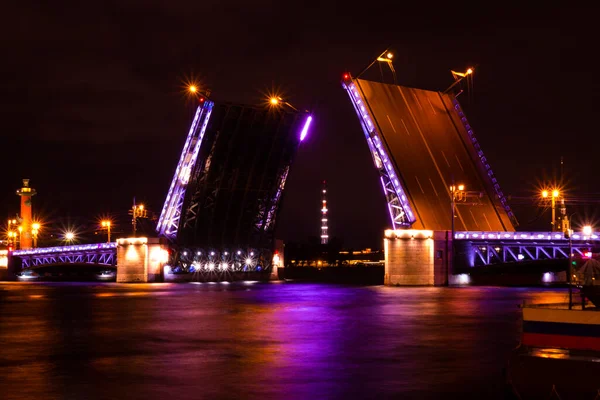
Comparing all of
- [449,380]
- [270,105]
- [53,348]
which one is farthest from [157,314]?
[270,105]

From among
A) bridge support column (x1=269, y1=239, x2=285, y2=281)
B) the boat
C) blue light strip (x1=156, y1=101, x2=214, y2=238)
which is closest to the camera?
the boat

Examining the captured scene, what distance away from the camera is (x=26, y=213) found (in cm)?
12300

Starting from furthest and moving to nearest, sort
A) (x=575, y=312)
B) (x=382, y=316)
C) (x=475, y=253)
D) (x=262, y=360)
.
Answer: (x=475, y=253)
(x=382, y=316)
(x=262, y=360)
(x=575, y=312)

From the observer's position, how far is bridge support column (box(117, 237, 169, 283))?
69875 millimetres

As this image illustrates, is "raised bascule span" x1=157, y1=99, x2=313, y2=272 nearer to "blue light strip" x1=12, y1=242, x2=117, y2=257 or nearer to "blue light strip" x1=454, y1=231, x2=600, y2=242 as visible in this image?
"blue light strip" x1=12, y1=242, x2=117, y2=257

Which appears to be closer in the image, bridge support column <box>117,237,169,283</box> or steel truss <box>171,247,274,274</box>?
bridge support column <box>117,237,169,283</box>

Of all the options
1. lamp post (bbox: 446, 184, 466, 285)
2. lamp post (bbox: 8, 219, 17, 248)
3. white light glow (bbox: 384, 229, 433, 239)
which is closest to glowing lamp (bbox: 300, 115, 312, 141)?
white light glow (bbox: 384, 229, 433, 239)

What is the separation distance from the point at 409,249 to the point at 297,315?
3439 centimetres

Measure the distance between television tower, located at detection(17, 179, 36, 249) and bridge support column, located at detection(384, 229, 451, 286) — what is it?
74631mm

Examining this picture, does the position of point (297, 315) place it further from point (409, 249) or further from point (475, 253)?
point (475, 253)

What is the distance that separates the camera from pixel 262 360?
14469mm

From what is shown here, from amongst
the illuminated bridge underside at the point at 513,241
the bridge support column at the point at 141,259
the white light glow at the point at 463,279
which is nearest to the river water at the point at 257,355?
the illuminated bridge underside at the point at 513,241

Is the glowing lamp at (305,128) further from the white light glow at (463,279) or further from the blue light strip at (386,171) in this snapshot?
the white light glow at (463,279)

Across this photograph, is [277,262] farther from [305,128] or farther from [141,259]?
[305,128]
